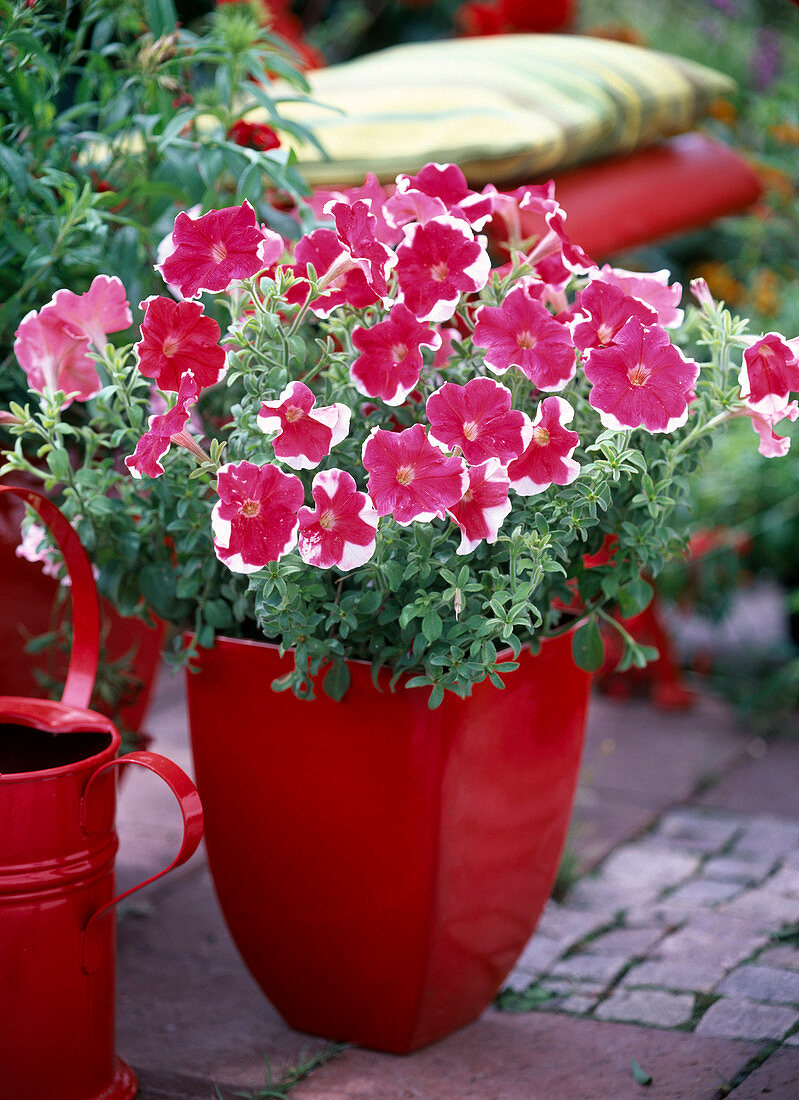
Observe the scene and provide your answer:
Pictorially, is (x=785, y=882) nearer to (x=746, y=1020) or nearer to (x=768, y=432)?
(x=746, y=1020)

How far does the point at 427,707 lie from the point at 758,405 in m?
0.46

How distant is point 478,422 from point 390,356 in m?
0.13

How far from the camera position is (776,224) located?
3.30 m

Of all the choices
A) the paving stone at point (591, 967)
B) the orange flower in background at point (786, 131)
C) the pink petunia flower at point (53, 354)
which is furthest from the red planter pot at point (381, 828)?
the orange flower in background at point (786, 131)

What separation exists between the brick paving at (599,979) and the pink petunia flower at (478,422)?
0.77 meters

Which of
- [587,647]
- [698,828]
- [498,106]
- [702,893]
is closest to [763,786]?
[698,828]

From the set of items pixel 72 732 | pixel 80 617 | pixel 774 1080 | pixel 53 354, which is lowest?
pixel 774 1080

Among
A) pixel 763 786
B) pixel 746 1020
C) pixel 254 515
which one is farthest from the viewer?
pixel 763 786

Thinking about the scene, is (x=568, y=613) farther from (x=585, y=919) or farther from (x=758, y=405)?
(x=585, y=919)

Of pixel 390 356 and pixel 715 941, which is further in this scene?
pixel 715 941

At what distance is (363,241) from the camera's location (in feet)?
4.04

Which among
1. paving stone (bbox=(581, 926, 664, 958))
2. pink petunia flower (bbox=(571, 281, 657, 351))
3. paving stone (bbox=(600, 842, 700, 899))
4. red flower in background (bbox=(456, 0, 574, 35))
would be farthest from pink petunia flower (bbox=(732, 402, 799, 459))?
red flower in background (bbox=(456, 0, 574, 35))

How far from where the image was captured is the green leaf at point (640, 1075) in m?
1.46

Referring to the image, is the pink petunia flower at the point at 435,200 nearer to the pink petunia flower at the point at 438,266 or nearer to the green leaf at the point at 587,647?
the pink petunia flower at the point at 438,266
